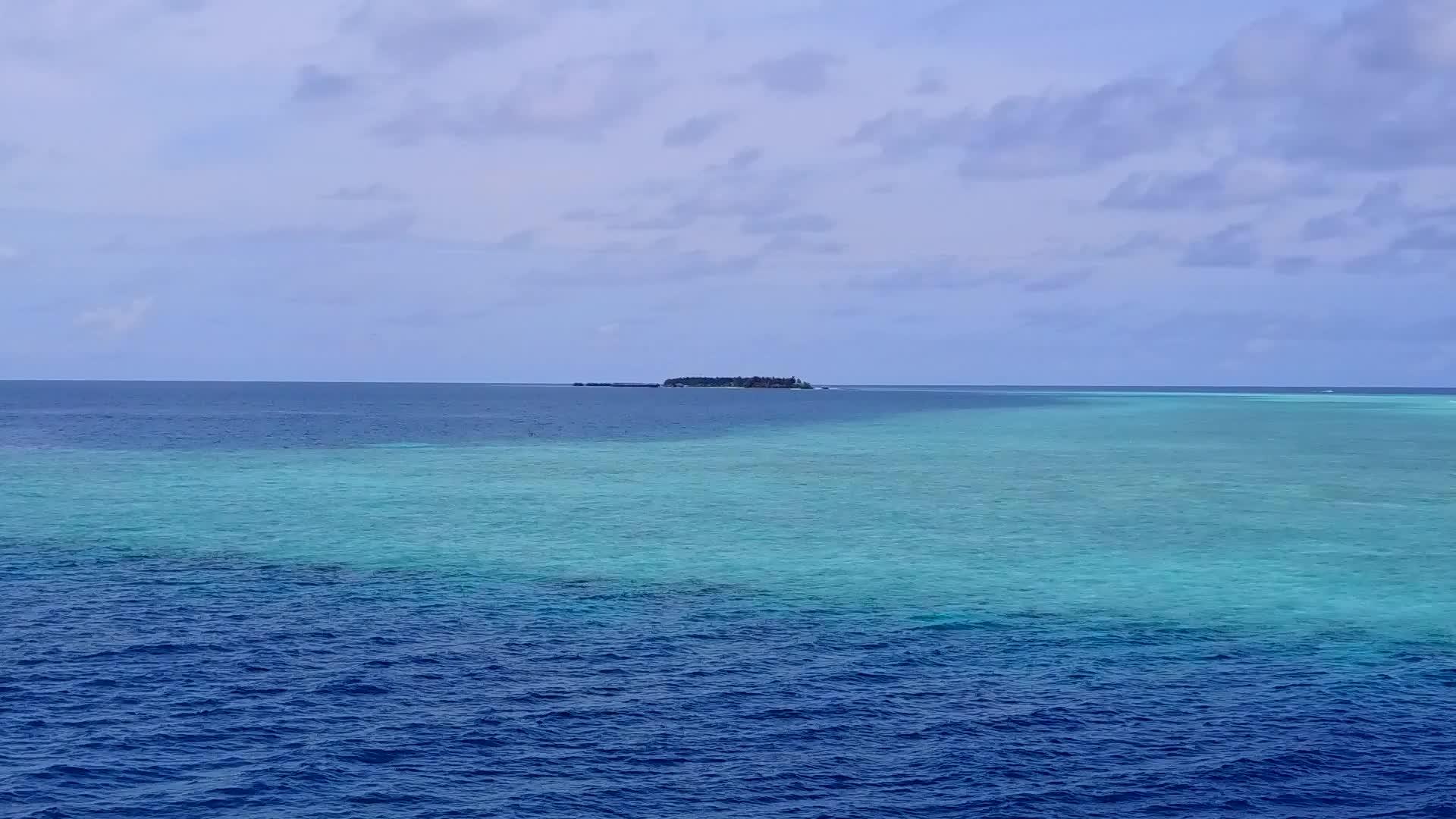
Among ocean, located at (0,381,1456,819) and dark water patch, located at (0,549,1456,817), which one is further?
ocean, located at (0,381,1456,819)

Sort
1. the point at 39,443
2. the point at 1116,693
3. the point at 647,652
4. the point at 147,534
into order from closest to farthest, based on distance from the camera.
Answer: the point at 1116,693, the point at 647,652, the point at 147,534, the point at 39,443

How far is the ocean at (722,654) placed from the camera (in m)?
20.1

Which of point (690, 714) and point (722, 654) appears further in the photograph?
point (722, 654)

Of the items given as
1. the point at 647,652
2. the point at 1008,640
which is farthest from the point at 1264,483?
the point at 647,652

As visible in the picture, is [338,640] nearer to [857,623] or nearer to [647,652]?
[647,652]

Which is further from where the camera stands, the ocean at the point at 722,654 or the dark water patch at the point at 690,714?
the ocean at the point at 722,654

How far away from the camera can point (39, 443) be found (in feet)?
334

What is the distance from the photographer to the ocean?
20078 millimetres

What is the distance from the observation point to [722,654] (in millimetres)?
28203

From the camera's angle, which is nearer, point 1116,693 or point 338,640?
point 1116,693

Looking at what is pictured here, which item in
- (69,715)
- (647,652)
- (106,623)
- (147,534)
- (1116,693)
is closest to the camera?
(69,715)

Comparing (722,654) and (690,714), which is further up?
(722,654)

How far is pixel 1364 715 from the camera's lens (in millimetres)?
23609

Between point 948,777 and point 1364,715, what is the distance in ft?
30.0
